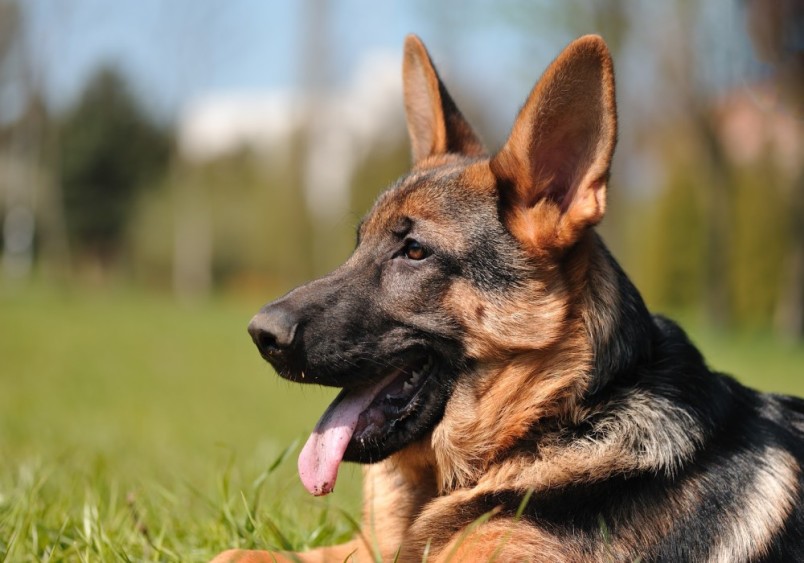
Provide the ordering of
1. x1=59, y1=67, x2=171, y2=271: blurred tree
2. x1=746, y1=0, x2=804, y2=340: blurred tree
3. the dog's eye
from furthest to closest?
x1=59, y1=67, x2=171, y2=271: blurred tree, x1=746, y1=0, x2=804, y2=340: blurred tree, the dog's eye

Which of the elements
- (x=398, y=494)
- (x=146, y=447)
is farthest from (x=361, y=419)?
(x=146, y=447)

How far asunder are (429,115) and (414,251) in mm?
1184

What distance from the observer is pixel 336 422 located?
11.1 ft

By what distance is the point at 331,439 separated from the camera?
132 inches

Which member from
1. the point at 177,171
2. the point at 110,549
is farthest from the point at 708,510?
the point at 177,171

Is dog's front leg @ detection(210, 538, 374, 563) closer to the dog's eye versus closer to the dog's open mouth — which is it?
the dog's open mouth

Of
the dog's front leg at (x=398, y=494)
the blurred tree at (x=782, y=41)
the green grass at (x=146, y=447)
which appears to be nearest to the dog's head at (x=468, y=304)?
the dog's front leg at (x=398, y=494)

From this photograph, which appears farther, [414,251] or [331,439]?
[414,251]

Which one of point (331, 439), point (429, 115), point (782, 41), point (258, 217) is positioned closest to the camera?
point (331, 439)

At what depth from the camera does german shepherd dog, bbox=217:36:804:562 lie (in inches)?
117

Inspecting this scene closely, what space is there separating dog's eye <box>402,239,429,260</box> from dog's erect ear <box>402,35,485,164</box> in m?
0.90

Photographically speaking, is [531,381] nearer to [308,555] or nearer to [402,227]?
[402,227]

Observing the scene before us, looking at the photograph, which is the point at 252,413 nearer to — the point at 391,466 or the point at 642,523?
the point at 391,466

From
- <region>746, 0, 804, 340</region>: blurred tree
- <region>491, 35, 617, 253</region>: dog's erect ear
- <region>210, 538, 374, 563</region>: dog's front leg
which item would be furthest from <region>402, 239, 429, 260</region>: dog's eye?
<region>746, 0, 804, 340</region>: blurred tree
